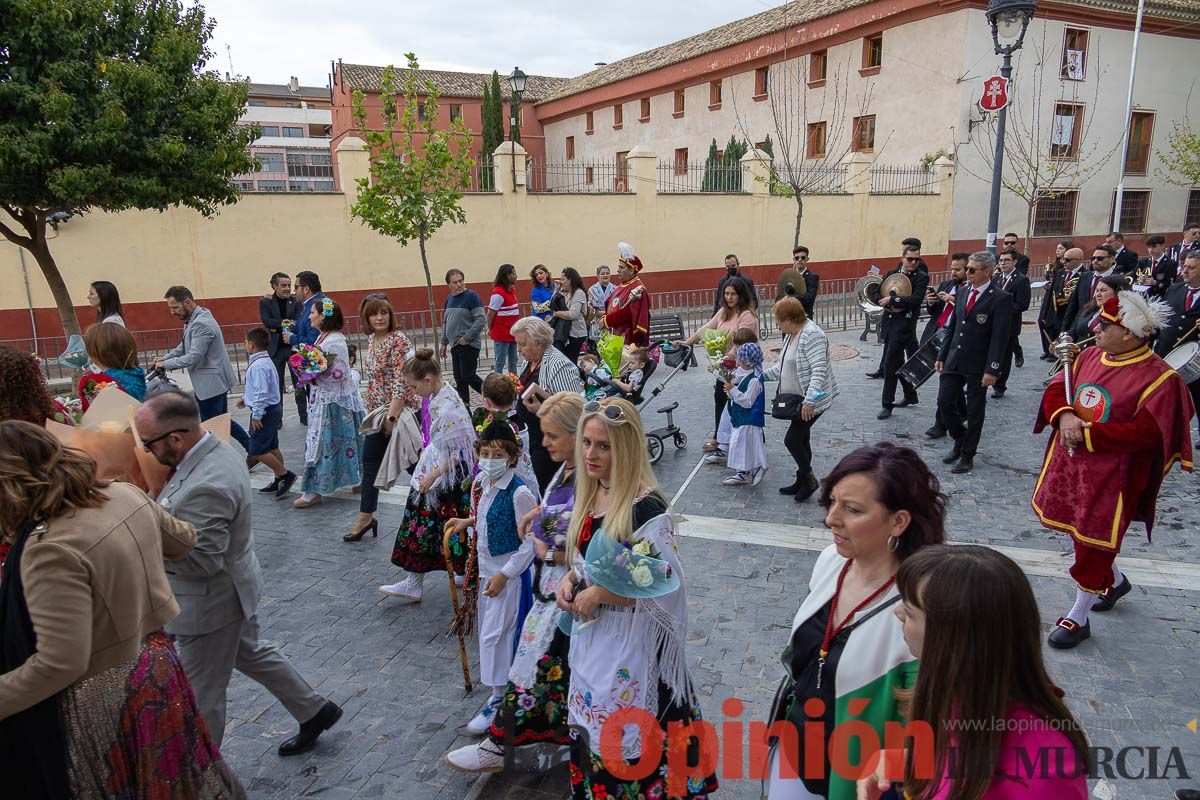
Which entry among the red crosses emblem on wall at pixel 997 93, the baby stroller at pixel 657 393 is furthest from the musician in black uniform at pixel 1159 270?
the baby stroller at pixel 657 393

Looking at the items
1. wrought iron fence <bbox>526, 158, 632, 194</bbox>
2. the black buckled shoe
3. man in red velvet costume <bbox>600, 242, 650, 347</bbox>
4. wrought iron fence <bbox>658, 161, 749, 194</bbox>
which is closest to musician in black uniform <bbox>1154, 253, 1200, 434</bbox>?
the black buckled shoe

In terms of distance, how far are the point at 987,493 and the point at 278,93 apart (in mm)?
89816

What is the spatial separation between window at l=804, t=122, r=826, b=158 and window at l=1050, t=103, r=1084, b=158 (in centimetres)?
777

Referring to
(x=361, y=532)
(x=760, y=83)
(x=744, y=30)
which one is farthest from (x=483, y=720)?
(x=744, y=30)

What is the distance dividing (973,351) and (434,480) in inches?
217

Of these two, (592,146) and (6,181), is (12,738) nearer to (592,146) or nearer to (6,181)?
(6,181)

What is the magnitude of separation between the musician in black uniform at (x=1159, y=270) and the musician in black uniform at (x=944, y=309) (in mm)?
2998

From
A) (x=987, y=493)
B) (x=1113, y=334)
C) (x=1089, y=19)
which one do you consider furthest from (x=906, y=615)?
(x=1089, y=19)

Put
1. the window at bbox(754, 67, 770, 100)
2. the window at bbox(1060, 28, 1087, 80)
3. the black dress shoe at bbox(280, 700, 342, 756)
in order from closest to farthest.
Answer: the black dress shoe at bbox(280, 700, 342, 756) → the window at bbox(1060, 28, 1087, 80) → the window at bbox(754, 67, 770, 100)

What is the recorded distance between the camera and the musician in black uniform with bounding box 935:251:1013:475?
7062mm

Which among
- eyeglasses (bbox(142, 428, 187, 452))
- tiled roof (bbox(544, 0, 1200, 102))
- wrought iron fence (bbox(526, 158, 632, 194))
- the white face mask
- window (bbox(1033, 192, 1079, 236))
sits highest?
tiled roof (bbox(544, 0, 1200, 102))

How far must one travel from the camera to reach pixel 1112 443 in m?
4.02

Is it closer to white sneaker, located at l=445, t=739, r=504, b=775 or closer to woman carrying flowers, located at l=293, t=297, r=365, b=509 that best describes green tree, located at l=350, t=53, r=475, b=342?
woman carrying flowers, located at l=293, t=297, r=365, b=509

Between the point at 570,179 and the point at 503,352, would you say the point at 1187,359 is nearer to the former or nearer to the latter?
the point at 503,352
